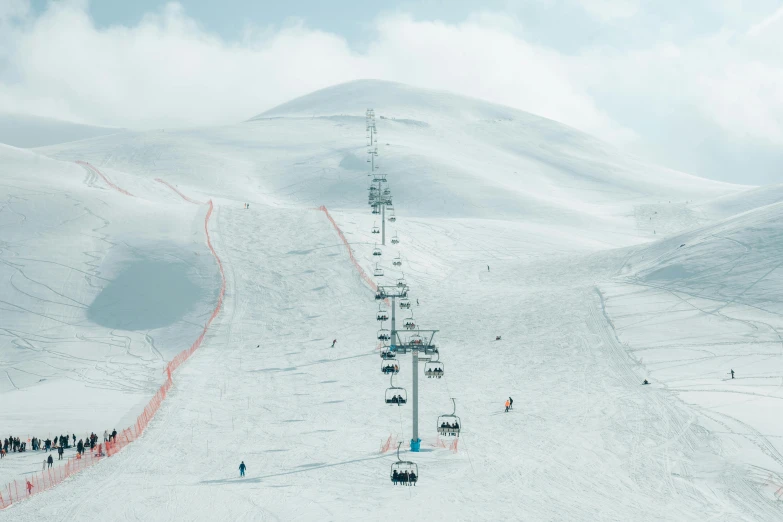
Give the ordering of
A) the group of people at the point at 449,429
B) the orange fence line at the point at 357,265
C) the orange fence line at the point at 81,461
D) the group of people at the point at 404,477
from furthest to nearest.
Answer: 1. the orange fence line at the point at 357,265
2. the group of people at the point at 449,429
3. the orange fence line at the point at 81,461
4. the group of people at the point at 404,477

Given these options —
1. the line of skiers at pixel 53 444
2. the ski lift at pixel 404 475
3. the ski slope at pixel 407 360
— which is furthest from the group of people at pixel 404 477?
the line of skiers at pixel 53 444

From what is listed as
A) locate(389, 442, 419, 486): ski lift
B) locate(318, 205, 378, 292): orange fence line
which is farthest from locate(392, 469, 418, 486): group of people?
locate(318, 205, 378, 292): orange fence line

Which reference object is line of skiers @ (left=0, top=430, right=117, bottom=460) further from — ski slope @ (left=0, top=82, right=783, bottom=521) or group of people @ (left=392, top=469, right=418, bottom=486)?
group of people @ (left=392, top=469, right=418, bottom=486)

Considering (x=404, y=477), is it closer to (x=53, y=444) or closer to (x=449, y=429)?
(x=449, y=429)

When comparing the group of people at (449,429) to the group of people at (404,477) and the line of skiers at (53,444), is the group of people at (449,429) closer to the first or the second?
the group of people at (404,477)

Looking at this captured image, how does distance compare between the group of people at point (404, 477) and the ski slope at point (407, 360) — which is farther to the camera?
the ski slope at point (407, 360)

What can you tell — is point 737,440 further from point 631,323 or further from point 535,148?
point 535,148

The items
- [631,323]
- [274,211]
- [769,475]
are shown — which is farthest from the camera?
[274,211]

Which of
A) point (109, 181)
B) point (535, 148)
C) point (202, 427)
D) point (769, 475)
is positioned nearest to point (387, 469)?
point (202, 427)
